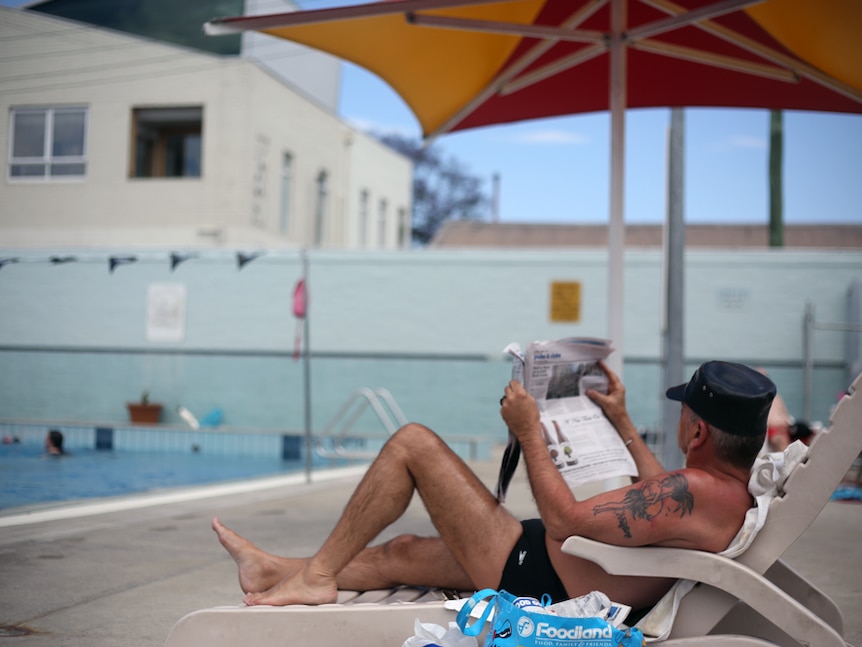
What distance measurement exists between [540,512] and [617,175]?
2799 millimetres

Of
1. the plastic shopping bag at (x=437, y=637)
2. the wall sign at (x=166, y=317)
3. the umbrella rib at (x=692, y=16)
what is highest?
the umbrella rib at (x=692, y=16)

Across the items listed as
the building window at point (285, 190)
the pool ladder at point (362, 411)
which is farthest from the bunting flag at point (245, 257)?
the building window at point (285, 190)

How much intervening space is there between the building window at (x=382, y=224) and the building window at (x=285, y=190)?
5587mm

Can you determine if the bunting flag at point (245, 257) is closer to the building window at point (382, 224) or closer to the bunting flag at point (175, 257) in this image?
the bunting flag at point (175, 257)

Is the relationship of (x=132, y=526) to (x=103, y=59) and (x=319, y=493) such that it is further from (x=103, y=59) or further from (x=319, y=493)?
(x=103, y=59)

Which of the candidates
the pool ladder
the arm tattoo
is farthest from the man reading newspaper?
the pool ladder

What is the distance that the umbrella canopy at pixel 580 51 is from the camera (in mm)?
4742

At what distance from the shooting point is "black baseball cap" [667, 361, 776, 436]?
2361mm

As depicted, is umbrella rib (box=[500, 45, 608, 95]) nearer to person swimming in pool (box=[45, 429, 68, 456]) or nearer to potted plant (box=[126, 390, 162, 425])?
person swimming in pool (box=[45, 429, 68, 456])

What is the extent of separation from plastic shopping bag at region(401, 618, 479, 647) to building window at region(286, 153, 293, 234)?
632 inches

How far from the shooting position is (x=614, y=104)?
4.82 metres

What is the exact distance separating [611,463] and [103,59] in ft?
26.8

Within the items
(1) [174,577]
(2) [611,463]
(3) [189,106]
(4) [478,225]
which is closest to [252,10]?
(3) [189,106]

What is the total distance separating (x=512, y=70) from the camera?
580 cm
